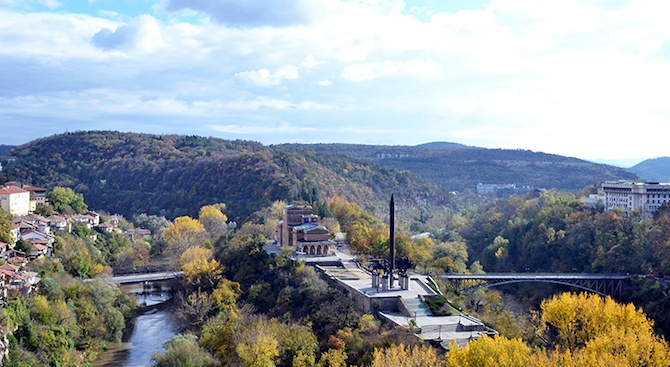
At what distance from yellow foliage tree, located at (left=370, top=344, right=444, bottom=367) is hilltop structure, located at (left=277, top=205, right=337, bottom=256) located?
2740 centimetres

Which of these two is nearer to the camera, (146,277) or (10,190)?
(146,277)

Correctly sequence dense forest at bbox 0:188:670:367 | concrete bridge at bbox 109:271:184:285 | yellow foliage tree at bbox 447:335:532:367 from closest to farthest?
yellow foliage tree at bbox 447:335:532:367, dense forest at bbox 0:188:670:367, concrete bridge at bbox 109:271:184:285

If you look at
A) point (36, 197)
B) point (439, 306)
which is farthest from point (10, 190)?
point (439, 306)

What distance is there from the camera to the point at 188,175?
422 feet

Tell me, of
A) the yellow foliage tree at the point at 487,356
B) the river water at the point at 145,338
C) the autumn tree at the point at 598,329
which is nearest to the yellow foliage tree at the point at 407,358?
the yellow foliage tree at the point at 487,356

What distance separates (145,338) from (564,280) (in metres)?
36.5

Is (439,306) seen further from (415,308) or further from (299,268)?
(299,268)

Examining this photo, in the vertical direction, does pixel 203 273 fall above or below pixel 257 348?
above

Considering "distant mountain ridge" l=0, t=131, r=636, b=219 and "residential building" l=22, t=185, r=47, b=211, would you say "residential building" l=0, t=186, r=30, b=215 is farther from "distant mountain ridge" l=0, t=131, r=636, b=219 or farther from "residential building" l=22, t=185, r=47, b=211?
"distant mountain ridge" l=0, t=131, r=636, b=219

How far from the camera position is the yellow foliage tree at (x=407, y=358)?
3216 cm

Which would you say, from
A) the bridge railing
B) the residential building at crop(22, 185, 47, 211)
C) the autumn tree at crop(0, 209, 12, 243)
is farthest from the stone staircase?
the residential building at crop(22, 185, 47, 211)

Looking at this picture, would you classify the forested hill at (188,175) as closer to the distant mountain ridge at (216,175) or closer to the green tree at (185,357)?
the distant mountain ridge at (216,175)

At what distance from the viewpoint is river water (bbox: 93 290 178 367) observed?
4681 cm

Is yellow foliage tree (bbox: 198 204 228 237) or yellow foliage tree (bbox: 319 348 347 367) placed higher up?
yellow foliage tree (bbox: 198 204 228 237)
